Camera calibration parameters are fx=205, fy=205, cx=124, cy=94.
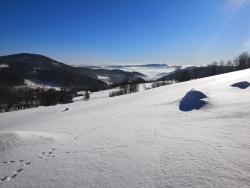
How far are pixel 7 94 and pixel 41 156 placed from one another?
127 m

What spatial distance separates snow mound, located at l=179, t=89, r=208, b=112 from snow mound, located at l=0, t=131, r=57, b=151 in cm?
1275

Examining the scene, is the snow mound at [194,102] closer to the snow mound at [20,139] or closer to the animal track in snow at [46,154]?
the snow mound at [20,139]

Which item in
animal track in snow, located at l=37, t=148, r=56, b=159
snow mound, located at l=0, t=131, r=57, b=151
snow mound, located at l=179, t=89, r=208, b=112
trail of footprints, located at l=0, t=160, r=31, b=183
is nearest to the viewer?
trail of footprints, located at l=0, t=160, r=31, b=183

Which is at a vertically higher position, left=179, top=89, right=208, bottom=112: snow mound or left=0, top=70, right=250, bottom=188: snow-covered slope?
left=179, top=89, right=208, bottom=112: snow mound

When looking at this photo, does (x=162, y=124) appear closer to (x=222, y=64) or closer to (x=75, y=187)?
(x=75, y=187)

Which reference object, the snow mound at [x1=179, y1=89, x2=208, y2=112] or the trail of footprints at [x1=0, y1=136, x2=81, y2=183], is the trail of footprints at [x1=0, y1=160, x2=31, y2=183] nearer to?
the trail of footprints at [x1=0, y1=136, x2=81, y2=183]

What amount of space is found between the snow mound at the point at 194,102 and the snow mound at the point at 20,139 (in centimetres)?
1275

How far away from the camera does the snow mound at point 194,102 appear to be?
1985 centimetres

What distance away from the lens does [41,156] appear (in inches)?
413

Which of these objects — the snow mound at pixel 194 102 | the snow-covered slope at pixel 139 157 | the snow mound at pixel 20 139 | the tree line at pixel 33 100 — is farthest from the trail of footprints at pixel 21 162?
the tree line at pixel 33 100

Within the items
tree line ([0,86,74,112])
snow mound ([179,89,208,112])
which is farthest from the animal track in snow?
tree line ([0,86,74,112])

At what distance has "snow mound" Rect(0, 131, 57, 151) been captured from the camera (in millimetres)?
12769

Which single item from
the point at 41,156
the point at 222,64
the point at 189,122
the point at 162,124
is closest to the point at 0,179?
the point at 41,156

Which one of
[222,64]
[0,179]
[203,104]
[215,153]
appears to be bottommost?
[0,179]
